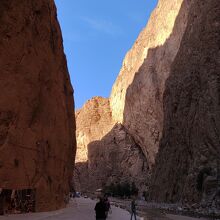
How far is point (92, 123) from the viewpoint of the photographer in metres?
116

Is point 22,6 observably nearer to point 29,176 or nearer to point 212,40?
point 29,176

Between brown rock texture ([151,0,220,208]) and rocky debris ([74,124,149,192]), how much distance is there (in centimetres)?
3224

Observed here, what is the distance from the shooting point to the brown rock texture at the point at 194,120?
38531 millimetres

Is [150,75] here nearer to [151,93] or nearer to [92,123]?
[151,93]

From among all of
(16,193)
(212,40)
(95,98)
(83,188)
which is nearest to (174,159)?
(212,40)

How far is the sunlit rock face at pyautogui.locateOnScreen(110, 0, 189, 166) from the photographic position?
240 ft

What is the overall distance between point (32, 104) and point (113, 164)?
249ft

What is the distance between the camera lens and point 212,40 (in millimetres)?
45719

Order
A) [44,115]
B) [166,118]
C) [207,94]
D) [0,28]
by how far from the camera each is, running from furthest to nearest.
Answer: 1. [166,118]
2. [207,94]
3. [44,115]
4. [0,28]

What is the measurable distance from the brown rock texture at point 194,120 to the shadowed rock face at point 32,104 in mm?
13970

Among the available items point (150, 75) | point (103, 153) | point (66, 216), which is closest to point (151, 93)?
point (150, 75)

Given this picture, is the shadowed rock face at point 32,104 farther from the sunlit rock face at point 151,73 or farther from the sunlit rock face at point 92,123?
the sunlit rock face at point 92,123

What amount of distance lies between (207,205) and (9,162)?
18.5m

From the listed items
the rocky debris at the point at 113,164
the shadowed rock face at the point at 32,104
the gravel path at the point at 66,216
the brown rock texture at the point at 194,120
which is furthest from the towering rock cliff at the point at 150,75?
the gravel path at the point at 66,216
